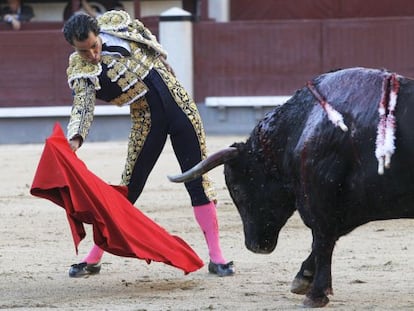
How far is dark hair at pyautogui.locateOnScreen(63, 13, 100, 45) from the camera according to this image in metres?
4.70

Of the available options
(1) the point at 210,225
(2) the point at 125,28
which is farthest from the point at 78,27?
(1) the point at 210,225

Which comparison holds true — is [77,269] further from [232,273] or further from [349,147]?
[349,147]

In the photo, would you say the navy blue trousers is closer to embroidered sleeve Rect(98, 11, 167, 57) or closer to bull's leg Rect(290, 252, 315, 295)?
embroidered sleeve Rect(98, 11, 167, 57)

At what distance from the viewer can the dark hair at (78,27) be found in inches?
185

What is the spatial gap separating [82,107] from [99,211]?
0.42 m

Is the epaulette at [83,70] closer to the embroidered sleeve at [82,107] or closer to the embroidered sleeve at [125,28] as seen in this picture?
the embroidered sleeve at [82,107]

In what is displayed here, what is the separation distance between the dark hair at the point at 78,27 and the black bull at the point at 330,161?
656 millimetres

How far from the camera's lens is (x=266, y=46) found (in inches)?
491

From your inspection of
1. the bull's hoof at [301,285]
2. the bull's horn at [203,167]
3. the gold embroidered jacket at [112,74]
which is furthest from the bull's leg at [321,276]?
the gold embroidered jacket at [112,74]

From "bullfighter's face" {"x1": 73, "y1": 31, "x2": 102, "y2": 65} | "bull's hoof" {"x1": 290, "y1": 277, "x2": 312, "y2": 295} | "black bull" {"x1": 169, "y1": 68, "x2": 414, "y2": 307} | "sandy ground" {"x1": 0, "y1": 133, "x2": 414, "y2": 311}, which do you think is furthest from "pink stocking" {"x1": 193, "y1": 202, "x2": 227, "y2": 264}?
"bullfighter's face" {"x1": 73, "y1": 31, "x2": 102, "y2": 65}

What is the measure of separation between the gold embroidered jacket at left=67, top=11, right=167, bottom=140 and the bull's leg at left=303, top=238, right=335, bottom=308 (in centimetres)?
108

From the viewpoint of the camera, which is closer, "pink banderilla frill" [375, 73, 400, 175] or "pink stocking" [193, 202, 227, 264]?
"pink banderilla frill" [375, 73, 400, 175]

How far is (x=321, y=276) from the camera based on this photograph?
14.5ft

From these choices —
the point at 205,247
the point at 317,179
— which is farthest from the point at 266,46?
the point at 317,179
